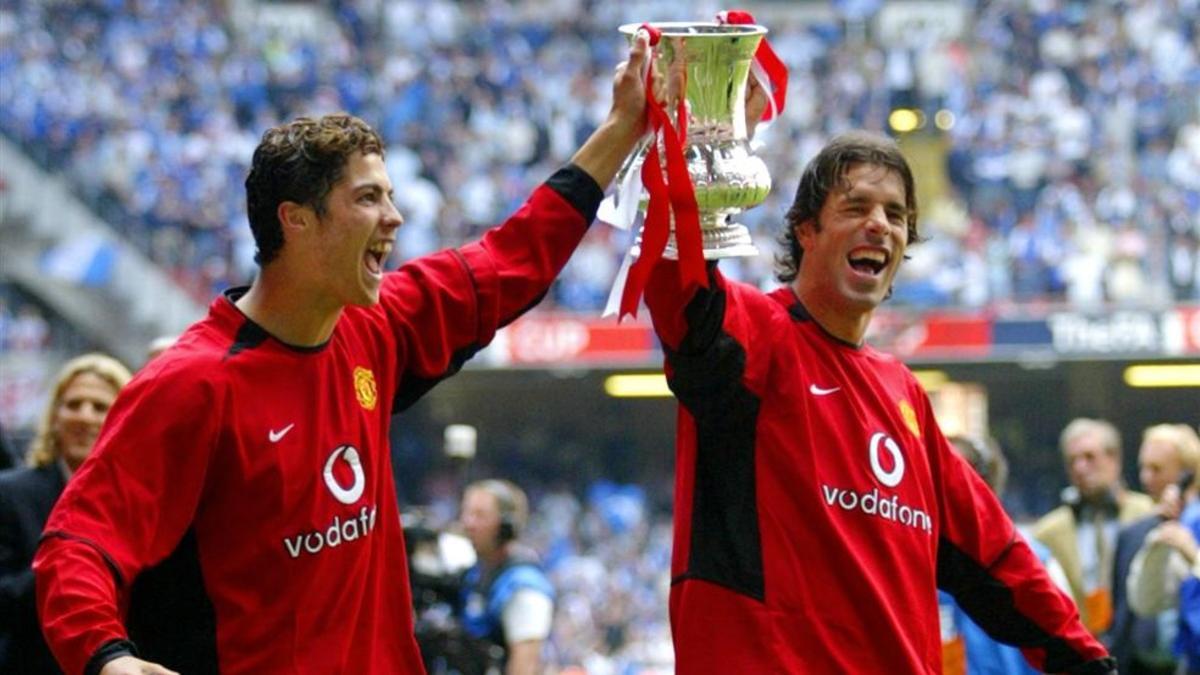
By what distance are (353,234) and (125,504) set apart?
65 cm

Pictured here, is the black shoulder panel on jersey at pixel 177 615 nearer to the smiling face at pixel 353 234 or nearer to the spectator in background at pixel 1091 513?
the smiling face at pixel 353 234

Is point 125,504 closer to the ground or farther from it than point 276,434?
closer to the ground

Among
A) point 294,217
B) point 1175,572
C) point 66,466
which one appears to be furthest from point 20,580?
point 1175,572

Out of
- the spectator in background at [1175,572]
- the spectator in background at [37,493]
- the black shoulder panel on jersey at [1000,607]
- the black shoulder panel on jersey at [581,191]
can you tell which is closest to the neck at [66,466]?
the spectator in background at [37,493]

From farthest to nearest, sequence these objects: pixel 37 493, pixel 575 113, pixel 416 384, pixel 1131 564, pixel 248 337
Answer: pixel 575 113
pixel 1131 564
pixel 37 493
pixel 416 384
pixel 248 337

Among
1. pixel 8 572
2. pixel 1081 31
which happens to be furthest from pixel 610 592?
pixel 8 572

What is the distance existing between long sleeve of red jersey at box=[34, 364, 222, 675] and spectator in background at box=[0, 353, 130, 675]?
4.97 ft

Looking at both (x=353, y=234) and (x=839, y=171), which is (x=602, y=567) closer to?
(x=839, y=171)

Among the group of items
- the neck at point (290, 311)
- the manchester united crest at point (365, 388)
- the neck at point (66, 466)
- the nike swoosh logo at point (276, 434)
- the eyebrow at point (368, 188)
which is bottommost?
the nike swoosh logo at point (276, 434)

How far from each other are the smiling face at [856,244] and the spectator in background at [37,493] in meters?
1.92

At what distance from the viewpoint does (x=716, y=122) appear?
460 centimetres

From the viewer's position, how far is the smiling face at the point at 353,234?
4.49 metres

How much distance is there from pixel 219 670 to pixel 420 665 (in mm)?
402

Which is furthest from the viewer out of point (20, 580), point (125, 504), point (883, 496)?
point (20, 580)
